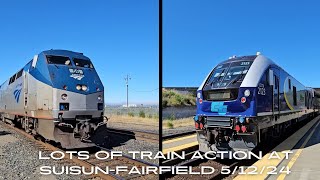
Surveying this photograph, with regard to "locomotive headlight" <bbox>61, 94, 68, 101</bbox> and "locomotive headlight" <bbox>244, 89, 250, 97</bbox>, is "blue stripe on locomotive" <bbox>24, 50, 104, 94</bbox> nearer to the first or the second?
"locomotive headlight" <bbox>61, 94, 68, 101</bbox>

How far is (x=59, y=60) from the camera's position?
27.6 ft

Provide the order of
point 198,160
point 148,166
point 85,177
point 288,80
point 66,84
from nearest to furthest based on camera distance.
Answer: point 85,177
point 148,166
point 198,160
point 66,84
point 288,80

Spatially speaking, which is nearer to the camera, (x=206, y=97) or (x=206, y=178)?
(x=206, y=178)

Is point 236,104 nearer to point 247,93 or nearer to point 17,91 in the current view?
point 247,93

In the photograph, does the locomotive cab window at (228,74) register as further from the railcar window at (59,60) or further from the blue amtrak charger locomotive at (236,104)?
the railcar window at (59,60)

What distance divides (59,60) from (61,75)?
25.4 inches

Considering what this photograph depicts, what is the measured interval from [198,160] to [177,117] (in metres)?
11.0

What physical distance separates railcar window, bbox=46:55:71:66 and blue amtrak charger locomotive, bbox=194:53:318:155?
389 cm

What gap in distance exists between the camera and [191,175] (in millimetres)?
5609

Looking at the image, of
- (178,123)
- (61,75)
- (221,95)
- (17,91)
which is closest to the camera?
(221,95)

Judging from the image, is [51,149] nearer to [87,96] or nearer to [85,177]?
[87,96]

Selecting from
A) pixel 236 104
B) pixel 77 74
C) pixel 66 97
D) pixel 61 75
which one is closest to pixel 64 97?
pixel 66 97

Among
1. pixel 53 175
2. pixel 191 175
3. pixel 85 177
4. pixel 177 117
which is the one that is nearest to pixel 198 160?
pixel 191 175

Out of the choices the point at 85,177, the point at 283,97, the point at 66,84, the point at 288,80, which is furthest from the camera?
the point at 288,80
